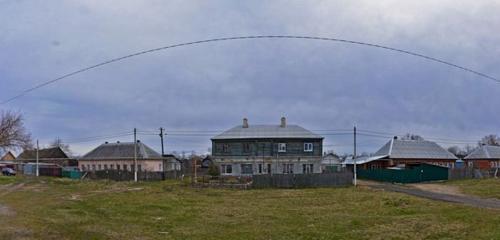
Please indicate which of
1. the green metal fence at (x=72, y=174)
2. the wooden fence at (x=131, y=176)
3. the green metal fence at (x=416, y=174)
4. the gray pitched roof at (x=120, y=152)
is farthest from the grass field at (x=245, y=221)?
the gray pitched roof at (x=120, y=152)

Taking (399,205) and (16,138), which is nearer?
(399,205)

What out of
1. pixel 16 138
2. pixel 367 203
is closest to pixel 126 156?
pixel 16 138

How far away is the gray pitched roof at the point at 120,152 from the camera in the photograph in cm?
8669

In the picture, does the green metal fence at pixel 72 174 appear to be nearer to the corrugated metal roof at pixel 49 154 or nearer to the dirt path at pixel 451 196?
the corrugated metal roof at pixel 49 154

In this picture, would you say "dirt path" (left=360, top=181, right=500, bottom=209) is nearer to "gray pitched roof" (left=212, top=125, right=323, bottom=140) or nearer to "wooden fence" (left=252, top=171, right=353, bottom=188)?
"wooden fence" (left=252, top=171, right=353, bottom=188)

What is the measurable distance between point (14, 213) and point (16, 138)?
51441 millimetres

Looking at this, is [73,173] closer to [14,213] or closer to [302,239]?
[14,213]

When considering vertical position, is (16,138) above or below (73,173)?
above

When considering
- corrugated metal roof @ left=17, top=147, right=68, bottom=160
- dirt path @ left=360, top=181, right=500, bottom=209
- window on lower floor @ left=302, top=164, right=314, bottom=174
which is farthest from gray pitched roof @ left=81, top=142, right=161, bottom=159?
dirt path @ left=360, top=181, right=500, bottom=209

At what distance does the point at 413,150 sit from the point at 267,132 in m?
21.4

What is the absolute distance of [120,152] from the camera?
87688 millimetres

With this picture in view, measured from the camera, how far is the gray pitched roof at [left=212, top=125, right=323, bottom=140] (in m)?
70.4

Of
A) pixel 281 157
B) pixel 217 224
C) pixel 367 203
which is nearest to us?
pixel 217 224

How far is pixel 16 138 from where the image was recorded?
70.6 metres
